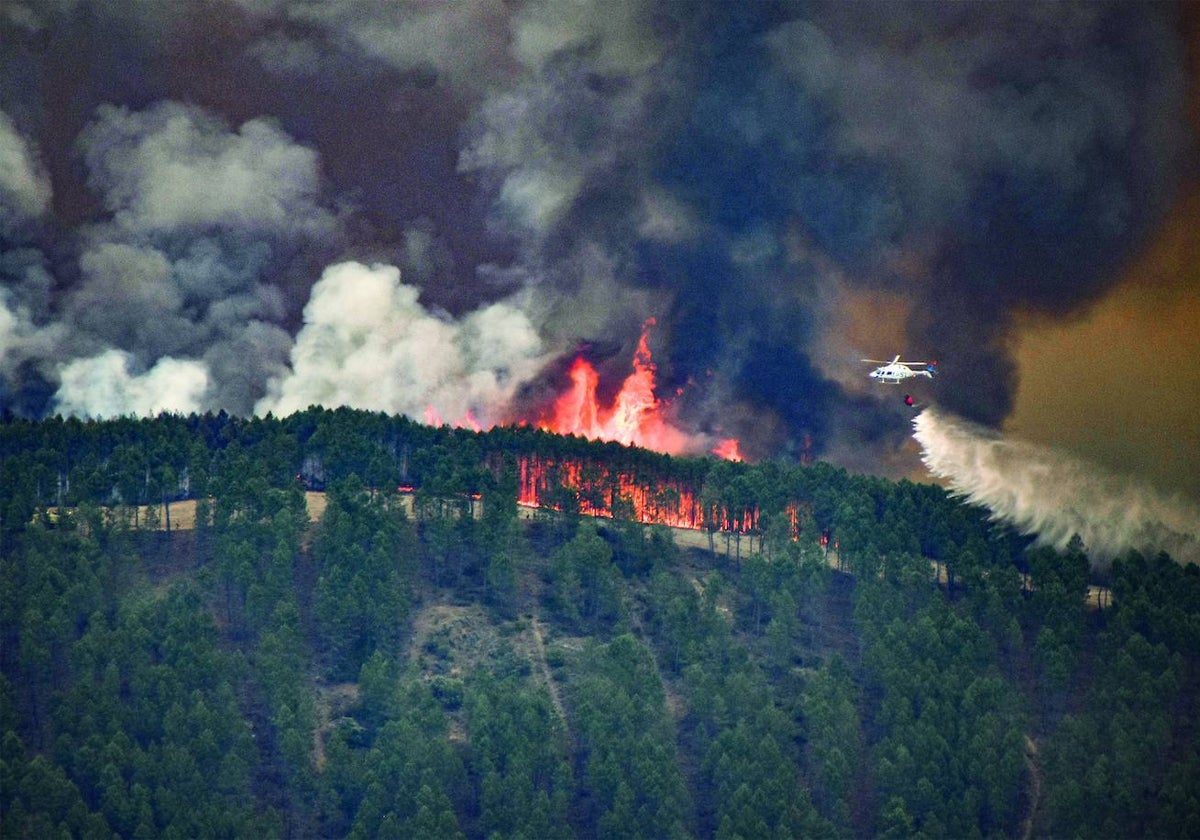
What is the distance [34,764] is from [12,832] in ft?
18.7

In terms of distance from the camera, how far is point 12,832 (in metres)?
197

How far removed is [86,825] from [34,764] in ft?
21.8

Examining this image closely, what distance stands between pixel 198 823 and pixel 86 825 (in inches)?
348

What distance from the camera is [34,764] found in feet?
654

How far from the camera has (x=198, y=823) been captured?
655 feet

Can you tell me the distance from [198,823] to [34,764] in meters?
13.9

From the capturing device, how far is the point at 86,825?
197750 mm

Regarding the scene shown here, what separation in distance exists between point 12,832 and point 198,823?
14.6 m
